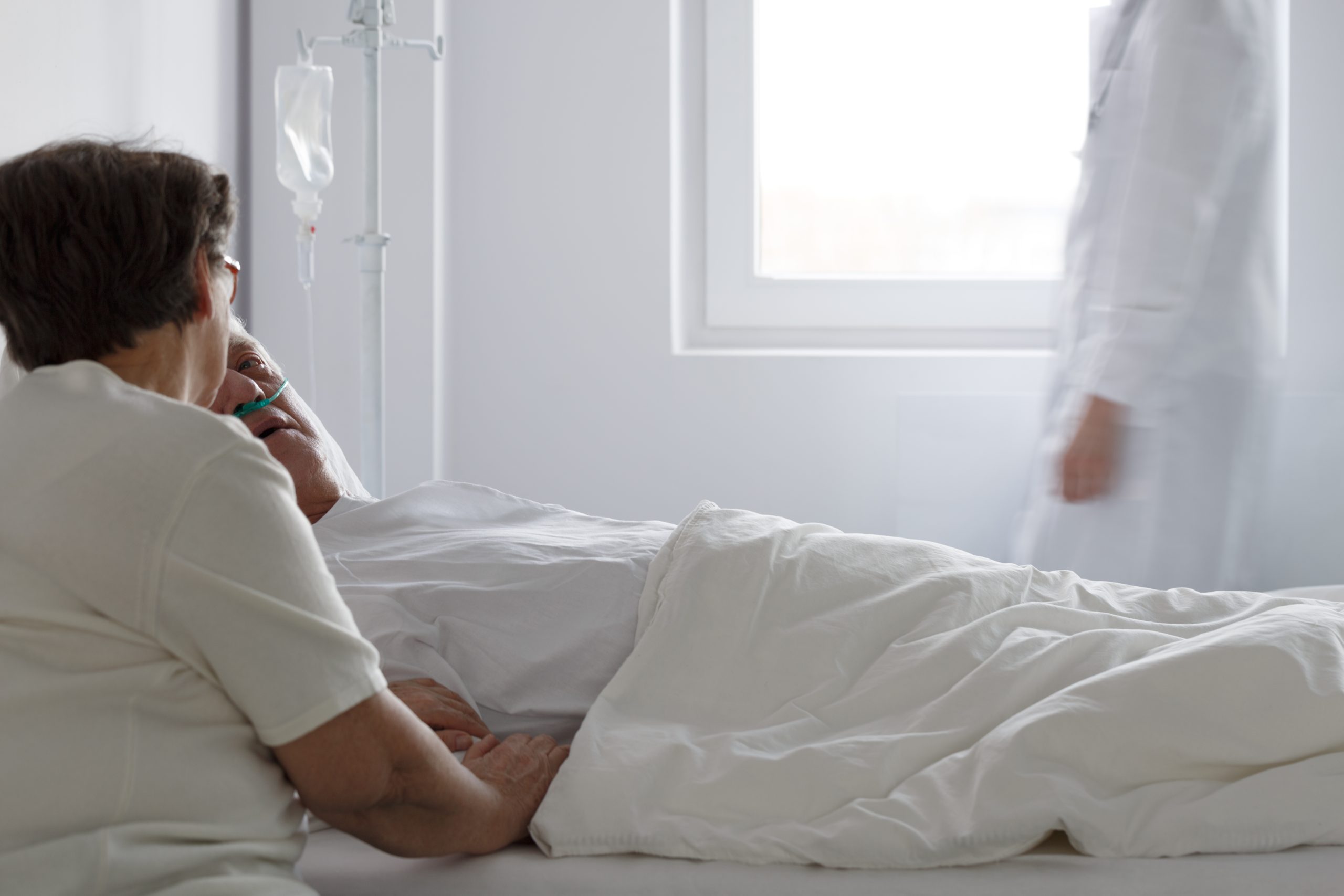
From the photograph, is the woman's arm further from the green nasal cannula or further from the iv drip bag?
the iv drip bag

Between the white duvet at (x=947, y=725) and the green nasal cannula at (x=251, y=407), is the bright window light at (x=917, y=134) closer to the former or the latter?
the green nasal cannula at (x=251, y=407)

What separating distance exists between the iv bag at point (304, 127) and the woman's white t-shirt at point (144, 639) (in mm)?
1354

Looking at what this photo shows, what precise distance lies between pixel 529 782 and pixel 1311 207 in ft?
7.19

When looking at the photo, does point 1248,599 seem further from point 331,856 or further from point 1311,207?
point 1311,207

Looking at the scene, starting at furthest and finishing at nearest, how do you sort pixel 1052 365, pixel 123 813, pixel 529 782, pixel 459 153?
pixel 459 153 < pixel 1052 365 < pixel 529 782 < pixel 123 813

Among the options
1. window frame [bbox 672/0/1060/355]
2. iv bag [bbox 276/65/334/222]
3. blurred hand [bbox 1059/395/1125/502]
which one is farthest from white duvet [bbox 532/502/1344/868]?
window frame [bbox 672/0/1060/355]

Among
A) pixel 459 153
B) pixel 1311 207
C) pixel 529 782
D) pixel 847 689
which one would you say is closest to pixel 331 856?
pixel 529 782

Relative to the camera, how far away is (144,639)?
0.70 meters

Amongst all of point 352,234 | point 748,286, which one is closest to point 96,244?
point 352,234

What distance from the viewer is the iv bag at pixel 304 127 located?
76.5 inches

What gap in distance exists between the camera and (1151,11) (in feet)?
5.32

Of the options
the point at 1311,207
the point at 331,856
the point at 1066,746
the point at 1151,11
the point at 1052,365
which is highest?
the point at 1151,11

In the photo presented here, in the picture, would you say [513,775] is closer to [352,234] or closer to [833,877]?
[833,877]

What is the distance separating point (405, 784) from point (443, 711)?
1.07ft
